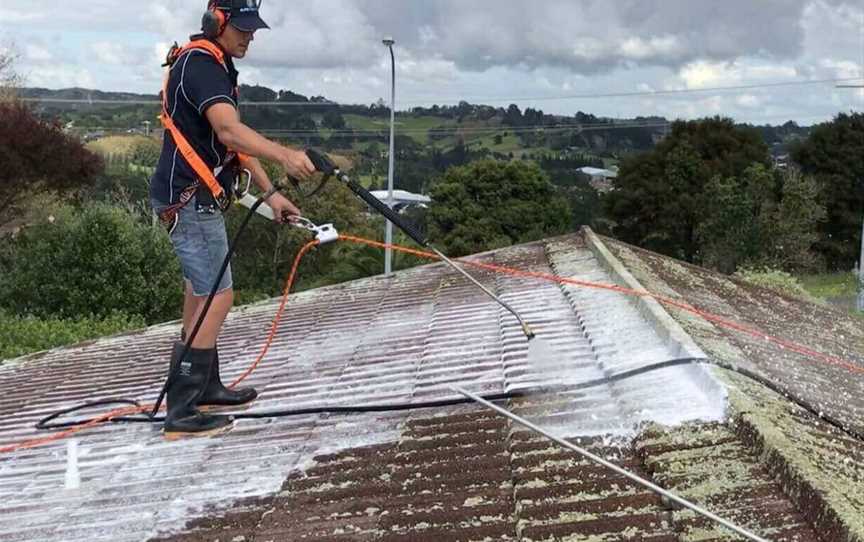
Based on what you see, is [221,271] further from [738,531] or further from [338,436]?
[738,531]

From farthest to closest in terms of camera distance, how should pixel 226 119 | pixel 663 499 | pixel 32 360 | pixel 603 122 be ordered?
pixel 603 122 → pixel 32 360 → pixel 226 119 → pixel 663 499

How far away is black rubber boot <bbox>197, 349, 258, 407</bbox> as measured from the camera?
4691 millimetres

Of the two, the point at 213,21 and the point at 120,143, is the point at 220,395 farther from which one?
the point at 120,143

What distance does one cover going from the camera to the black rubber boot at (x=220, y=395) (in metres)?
4.69

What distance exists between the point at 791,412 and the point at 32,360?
700 centimetres

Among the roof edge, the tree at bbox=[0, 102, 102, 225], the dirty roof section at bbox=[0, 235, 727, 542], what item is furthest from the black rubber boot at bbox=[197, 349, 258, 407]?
the tree at bbox=[0, 102, 102, 225]

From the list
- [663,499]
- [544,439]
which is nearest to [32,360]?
[544,439]

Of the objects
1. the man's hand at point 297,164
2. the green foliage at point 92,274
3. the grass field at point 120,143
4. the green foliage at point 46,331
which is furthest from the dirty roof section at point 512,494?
the grass field at point 120,143

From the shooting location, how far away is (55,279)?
2053 cm

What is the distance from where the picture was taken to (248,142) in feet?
13.0

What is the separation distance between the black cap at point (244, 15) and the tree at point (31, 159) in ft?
75.9

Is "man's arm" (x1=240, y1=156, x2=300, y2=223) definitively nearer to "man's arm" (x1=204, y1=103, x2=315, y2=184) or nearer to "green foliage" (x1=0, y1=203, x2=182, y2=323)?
"man's arm" (x1=204, y1=103, x2=315, y2=184)

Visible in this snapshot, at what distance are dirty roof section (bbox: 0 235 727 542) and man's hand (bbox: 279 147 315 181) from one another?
122 centimetres

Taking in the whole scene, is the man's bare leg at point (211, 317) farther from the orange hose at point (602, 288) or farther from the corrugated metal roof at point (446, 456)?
the orange hose at point (602, 288)
